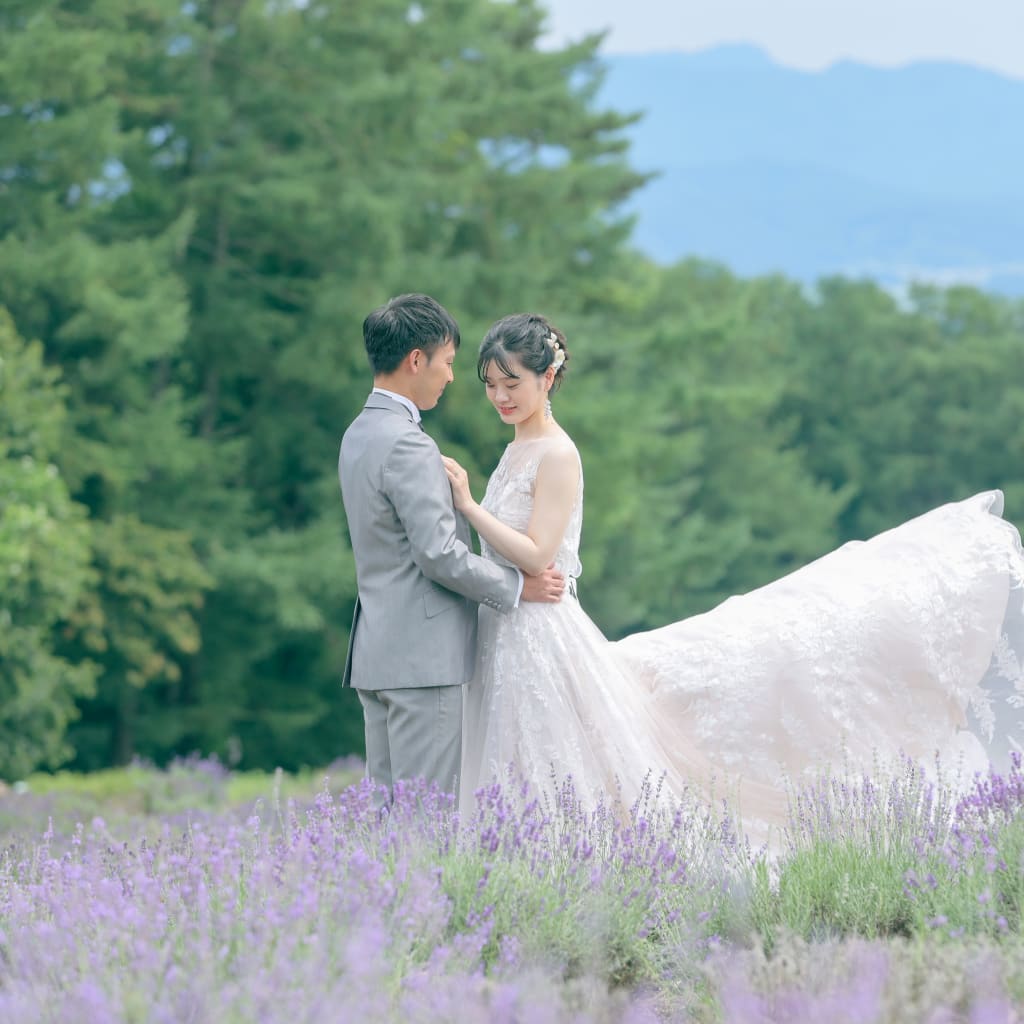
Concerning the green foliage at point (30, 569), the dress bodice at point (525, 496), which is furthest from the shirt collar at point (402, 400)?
the green foliage at point (30, 569)

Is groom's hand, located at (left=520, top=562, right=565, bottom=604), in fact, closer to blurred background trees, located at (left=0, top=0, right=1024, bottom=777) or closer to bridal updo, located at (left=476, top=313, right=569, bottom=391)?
bridal updo, located at (left=476, top=313, right=569, bottom=391)

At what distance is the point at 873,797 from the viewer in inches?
196

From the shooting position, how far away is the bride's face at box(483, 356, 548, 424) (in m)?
5.40

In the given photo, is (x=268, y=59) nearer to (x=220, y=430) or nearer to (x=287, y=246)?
(x=287, y=246)

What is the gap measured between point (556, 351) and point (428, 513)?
37.3 inches

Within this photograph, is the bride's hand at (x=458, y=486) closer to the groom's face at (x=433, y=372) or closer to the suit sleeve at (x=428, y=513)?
the suit sleeve at (x=428, y=513)

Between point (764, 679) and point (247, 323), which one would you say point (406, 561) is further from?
point (247, 323)

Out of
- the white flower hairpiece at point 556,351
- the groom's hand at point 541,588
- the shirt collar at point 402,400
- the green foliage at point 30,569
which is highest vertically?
the white flower hairpiece at point 556,351

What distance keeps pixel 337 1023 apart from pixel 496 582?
7.29 feet

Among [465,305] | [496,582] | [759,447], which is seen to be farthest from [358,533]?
[759,447]

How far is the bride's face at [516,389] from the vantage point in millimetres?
5398

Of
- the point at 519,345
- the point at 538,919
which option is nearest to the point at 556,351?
the point at 519,345

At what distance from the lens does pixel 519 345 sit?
536 cm

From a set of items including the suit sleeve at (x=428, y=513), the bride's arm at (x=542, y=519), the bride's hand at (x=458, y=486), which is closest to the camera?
the suit sleeve at (x=428, y=513)
